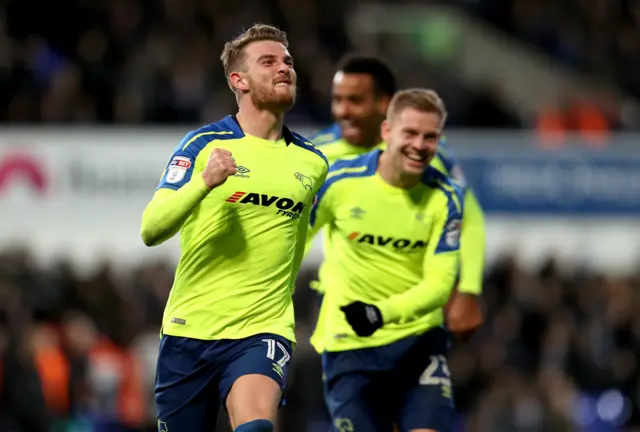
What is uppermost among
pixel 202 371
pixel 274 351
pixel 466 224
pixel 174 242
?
pixel 466 224

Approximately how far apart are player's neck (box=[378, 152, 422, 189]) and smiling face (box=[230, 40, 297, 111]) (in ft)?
4.06

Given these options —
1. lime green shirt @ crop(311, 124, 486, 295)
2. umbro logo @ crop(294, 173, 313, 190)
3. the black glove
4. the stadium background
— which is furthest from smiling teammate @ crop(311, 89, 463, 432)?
the stadium background

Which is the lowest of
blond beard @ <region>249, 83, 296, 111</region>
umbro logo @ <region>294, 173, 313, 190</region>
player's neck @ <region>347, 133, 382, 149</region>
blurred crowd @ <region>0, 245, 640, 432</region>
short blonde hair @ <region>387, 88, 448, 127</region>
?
blurred crowd @ <region>0, 245, 640, 432</region>

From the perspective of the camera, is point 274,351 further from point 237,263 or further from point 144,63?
point 144,63

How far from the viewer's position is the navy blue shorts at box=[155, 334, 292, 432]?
6.54m

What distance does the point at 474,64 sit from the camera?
21781 mm

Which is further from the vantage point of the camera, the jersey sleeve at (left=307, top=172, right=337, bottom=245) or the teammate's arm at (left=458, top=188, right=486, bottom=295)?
the teammate's arm at (left=458, top=188, right=486, bottom=295)

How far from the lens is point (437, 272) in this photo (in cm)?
771

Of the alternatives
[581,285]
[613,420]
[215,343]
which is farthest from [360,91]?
[581,285]

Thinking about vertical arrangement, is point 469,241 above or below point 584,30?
below

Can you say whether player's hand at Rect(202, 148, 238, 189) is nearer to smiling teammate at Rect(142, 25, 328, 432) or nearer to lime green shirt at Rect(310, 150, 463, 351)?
smiling teammate at Rect(142, 25, 328, 432)

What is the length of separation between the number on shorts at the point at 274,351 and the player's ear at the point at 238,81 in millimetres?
1221

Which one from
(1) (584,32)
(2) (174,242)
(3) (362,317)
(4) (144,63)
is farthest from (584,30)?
(3) (362,317)

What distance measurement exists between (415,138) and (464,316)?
120 centimetres
